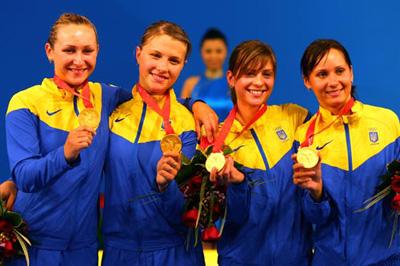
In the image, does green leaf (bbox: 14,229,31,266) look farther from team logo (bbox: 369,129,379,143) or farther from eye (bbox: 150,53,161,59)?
team logo (bbox: 369,129,379,143)

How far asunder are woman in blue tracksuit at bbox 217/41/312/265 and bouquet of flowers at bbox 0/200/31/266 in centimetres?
92

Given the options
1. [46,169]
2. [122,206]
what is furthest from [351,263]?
[46,169]

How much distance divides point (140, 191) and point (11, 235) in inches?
23.3

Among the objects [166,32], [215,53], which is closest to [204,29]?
[215,53]

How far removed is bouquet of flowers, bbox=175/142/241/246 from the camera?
297cm

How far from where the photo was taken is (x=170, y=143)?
9.39 ft

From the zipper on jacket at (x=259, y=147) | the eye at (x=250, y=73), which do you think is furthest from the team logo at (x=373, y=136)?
the eye at (x=250, y=73)

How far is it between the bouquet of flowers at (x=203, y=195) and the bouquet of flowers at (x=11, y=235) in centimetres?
70

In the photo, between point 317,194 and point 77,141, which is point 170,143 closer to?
point 77,141

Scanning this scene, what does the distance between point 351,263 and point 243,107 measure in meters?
0.89

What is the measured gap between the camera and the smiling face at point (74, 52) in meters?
3.05

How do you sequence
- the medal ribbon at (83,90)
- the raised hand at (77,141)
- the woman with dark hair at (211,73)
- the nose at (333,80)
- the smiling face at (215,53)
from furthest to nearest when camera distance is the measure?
1. the smiling face at (215,53)
2. the woman with dark hair at (211,73)
3. the nose at (333,80)
4. the medal ribbon at (83,90)
5. the raised hand at (77,141)

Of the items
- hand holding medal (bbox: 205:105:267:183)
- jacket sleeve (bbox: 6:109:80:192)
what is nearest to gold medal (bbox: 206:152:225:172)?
Answer: hand holding medal (bbox: 205:105:267:183)

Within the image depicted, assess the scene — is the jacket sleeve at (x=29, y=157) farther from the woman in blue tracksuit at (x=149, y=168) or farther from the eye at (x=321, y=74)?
the eye at (x=321, y=74)
